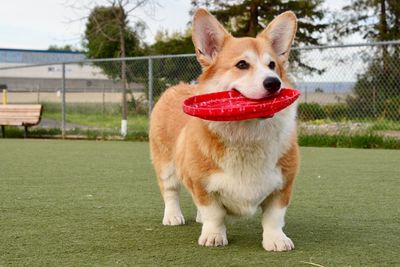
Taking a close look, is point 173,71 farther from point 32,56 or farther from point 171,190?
point 32,56

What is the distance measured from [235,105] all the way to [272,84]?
0.21 meters

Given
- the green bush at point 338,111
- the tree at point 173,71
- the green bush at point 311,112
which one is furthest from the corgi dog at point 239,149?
the tree at point 173,71

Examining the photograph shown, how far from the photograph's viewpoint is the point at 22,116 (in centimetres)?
1457

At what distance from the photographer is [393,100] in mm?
10148

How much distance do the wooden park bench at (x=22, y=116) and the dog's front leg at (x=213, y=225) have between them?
12149 millimetres

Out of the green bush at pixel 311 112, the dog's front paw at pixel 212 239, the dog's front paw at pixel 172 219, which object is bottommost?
the green bush at pixel 311 112

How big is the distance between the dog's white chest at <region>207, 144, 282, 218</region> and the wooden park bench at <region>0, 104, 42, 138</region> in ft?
40.2

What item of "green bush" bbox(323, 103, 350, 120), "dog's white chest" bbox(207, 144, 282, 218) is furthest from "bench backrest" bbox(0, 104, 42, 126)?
"dog's white chest" bbox(207, 144, 282, 218)

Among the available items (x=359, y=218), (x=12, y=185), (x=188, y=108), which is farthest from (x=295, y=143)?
(x=12, y=185)

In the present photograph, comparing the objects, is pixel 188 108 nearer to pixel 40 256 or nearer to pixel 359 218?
pixel 40 256

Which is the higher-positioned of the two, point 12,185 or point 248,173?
point 248,173

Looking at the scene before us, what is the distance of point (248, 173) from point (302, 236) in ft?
1.87

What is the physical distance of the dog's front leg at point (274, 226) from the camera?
2836mm

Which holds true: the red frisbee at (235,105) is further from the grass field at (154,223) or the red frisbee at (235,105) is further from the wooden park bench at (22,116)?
the wooden park bench at (22,116)
